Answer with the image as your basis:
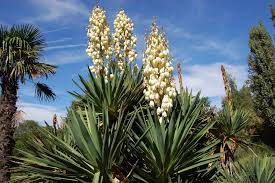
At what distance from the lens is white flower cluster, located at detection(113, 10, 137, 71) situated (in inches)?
195

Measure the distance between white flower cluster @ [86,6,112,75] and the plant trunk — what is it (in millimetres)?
3870

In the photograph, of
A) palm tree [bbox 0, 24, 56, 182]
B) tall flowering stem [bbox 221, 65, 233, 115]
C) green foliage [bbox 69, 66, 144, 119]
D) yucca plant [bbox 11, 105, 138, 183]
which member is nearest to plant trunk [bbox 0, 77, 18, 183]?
palm tree [bbox 0, 24, 56, 182]

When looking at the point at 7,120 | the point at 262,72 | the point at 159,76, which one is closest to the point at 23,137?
the point at 7,120

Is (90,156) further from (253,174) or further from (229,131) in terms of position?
(229,131)

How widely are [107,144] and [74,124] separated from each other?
416mm

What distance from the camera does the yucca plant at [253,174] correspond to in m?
4.32

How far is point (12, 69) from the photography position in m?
8.45

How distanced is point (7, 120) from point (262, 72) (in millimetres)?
15514

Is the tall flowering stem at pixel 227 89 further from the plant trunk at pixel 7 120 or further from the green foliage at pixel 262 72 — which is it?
the green foliage at pixel 262 72

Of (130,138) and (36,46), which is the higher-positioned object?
(36,46)

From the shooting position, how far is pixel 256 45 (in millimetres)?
20781

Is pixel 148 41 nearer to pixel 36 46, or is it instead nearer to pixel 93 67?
pixel 93 67

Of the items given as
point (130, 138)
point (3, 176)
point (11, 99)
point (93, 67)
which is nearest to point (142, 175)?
point (130, 138)

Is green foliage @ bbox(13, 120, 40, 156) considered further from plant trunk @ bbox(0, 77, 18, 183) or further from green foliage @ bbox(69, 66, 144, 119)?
green foliage @ bbox(69, 66, 144, 119)
